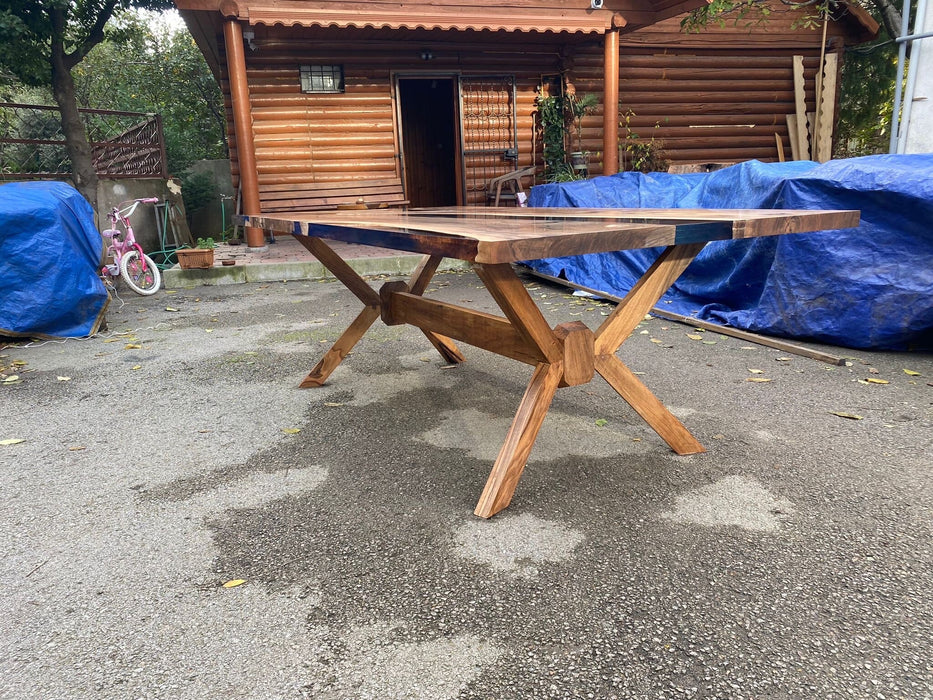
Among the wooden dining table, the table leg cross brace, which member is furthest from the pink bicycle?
the table leg cross brace

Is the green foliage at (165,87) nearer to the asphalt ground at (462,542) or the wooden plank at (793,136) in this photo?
the wooden plank at (793,136)

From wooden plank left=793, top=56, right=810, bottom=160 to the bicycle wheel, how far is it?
9980 mm

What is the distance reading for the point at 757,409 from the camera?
2924 millimetres

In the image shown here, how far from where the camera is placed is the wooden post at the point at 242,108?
7223 mm

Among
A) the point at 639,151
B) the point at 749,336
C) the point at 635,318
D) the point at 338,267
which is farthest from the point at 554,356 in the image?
the point at 639,151

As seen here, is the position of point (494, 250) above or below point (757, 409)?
above

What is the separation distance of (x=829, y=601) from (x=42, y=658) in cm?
187

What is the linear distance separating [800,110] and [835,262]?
851cm

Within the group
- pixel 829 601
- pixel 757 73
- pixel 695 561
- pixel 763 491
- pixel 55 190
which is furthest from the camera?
pixel 757 73

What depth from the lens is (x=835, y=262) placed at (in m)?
3.82

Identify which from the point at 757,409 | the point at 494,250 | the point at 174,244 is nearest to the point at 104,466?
the point at 494,250

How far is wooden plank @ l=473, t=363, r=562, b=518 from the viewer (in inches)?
80.6

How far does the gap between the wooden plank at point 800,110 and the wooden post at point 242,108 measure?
8727 millimetres

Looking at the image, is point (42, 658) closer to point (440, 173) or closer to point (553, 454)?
point (553, 454)
